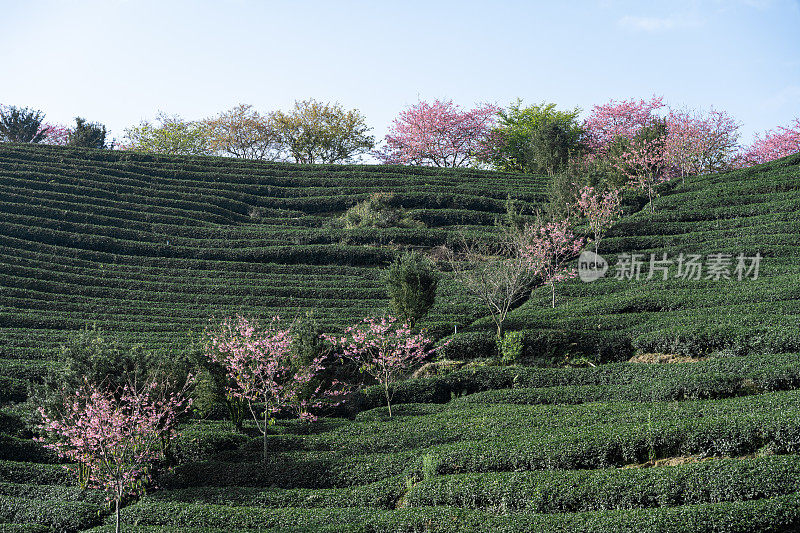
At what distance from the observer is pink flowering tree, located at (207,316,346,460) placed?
774 inches

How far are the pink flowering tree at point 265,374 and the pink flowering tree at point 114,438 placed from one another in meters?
2.16

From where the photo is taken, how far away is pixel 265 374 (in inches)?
834

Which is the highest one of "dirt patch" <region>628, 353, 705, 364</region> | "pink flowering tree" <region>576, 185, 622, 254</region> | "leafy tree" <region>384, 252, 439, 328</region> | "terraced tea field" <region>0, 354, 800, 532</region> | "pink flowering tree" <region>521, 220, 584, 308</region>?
"pink flowering tree" <region>576, 185, 622, 254</region>

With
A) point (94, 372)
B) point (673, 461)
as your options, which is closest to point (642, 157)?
point (673, 461)

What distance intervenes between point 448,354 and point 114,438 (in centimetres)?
1373

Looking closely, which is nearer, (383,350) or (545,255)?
(383,350)

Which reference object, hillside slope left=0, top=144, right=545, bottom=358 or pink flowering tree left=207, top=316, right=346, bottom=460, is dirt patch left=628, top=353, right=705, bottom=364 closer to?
hillside slope left=0, top=144, right=545, bottom=358

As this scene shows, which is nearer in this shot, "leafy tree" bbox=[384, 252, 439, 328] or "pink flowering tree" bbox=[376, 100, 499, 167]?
"leafy tree" bbox=[384, 252, 439, 328]

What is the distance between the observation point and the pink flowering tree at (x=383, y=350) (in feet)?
73.7

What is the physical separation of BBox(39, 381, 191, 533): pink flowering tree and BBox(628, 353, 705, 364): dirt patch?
15.5m

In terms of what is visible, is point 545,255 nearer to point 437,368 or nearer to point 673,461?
point 437,368

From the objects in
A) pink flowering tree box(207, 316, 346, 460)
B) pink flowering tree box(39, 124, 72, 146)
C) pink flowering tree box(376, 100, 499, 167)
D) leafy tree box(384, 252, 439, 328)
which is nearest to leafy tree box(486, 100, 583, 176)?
pink flowering tree box(376, 100, 499, 167)

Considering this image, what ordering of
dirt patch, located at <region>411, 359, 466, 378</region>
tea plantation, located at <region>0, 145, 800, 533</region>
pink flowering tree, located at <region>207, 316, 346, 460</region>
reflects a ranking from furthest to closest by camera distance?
dirt patch, located at <region>411, 359, 466, 378</region> → pink flowering tree, located at <region>207, 316, 346, 460</region> → tea plantation, located at <region>0, 145, 800, 533</region>

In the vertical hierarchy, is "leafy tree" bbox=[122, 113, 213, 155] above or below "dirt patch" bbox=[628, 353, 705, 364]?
above
